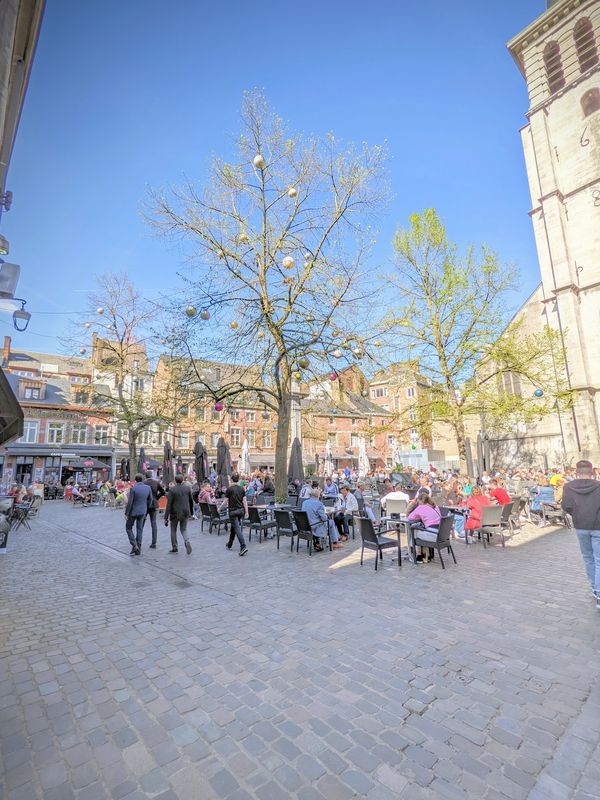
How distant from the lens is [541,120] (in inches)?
1097

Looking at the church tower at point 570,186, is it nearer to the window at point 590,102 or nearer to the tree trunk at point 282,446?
the window at point 590,102

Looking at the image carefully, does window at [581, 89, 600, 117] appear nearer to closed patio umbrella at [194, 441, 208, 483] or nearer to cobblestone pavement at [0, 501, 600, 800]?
closed patio umbrella at [194, 441, 208, 483]

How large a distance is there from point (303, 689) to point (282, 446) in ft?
28.7

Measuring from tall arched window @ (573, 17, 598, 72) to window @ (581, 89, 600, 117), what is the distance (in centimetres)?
271

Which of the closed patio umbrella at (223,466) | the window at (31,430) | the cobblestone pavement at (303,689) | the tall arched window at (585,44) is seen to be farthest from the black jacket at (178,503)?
the tall arched window at (585,44)

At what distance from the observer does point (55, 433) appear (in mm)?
34031

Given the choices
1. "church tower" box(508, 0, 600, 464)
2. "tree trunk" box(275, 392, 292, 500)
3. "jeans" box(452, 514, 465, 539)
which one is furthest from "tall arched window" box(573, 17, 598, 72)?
"jeans" box(452, 514, 465, 539)

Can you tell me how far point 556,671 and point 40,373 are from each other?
44462mm

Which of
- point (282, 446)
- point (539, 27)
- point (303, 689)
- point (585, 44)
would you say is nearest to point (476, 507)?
point (282, 446)

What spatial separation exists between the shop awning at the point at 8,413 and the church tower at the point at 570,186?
26.2 meters

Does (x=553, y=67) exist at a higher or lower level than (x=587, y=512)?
higher

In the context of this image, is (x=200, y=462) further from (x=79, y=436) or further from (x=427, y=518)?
(x=79, y=436)

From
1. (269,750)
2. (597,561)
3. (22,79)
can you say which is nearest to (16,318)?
(22,79)

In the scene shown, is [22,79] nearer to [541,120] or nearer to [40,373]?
[541,120]
